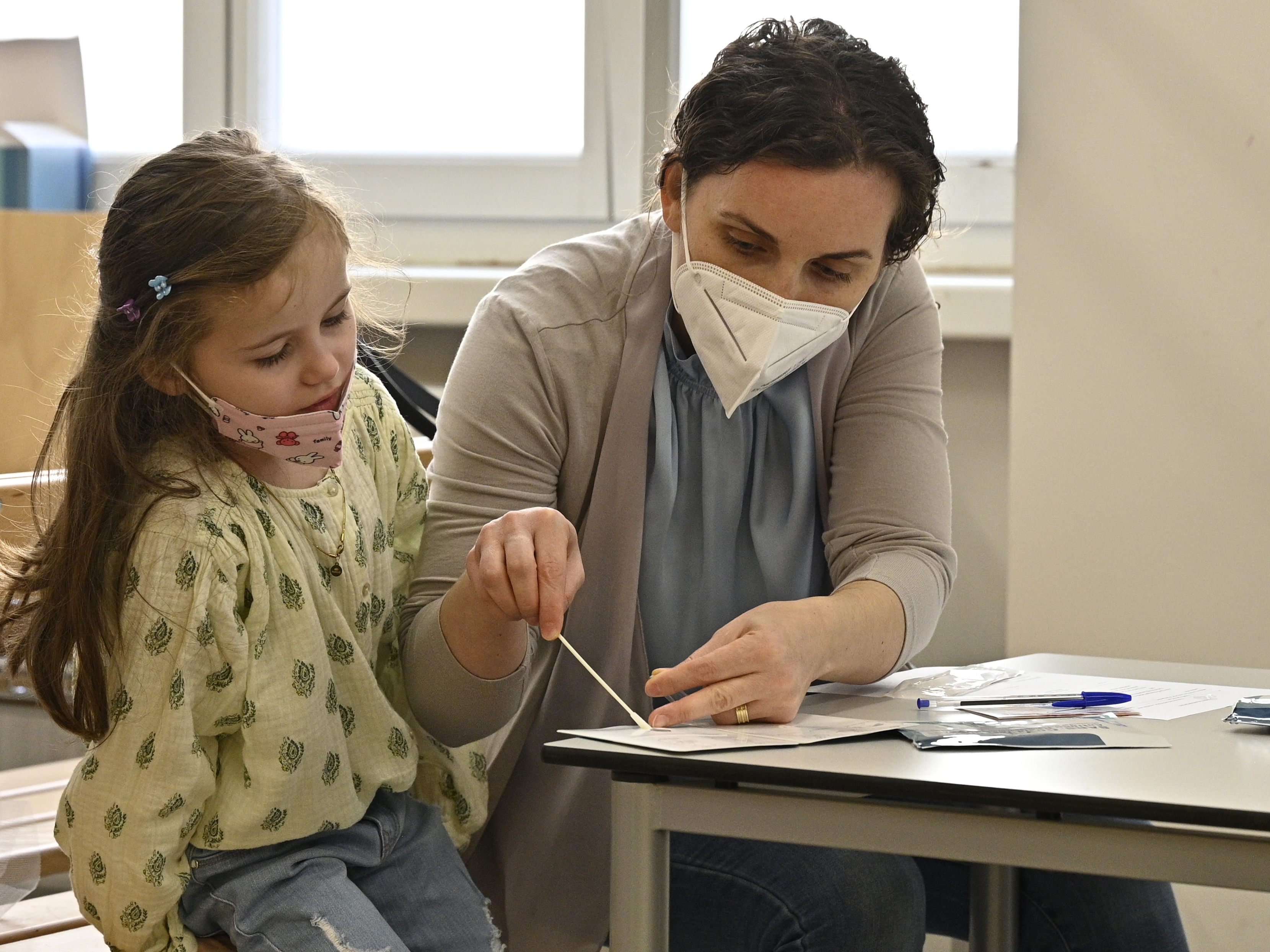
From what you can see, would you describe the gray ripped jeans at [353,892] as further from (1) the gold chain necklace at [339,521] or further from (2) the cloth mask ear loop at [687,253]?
(2) the cloth mask ear loop at [687,253]

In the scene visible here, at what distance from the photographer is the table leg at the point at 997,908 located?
1.27 metres

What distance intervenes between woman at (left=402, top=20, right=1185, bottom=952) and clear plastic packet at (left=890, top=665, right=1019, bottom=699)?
32 millimetres

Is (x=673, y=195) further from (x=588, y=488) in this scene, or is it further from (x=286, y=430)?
(x=286, y=430)

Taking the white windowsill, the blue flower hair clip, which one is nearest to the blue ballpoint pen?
the blue flower hair clip

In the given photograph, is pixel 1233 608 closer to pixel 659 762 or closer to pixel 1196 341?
pixel 1196 341

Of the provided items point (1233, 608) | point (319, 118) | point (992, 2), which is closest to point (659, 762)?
point (1233, 608)

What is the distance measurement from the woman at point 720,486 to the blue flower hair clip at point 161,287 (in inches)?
11.7

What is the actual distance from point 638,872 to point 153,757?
0.35m

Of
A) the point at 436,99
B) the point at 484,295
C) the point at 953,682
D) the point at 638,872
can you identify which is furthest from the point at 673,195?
the point at 436,99

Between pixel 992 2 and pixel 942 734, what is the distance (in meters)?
1.65

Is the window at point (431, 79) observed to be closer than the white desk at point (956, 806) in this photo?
No

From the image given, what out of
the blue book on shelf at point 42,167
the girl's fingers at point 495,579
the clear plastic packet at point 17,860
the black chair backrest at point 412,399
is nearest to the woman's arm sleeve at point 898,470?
the girl's fingers at point 495,579

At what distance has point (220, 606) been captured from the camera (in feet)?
3.34

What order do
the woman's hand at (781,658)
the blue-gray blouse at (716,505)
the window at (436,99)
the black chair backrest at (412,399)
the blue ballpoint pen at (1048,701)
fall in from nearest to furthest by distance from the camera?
the woman's hand at (781,658) < the blue ballpoint pen at (1048,701) < the blue-gray blouse at (716,505) < the black chair backrest at (412,399) < the window at (436,99)
